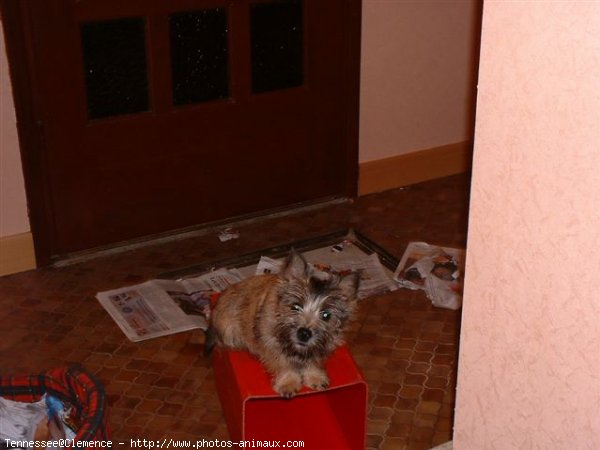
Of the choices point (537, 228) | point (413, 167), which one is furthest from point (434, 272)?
point (537, 228)

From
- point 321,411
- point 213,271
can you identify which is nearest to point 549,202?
point 321,411

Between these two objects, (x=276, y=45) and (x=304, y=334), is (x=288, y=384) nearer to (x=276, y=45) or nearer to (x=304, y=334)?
(x=304, y=334)

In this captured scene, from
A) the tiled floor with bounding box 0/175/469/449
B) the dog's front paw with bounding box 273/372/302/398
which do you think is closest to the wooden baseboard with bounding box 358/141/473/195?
the tiled floor with bounding box 0/175/469/449

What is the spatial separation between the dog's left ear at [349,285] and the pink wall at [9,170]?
165 centimetres

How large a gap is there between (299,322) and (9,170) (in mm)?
1638

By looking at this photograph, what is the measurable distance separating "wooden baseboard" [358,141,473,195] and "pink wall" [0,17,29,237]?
1.58 metres

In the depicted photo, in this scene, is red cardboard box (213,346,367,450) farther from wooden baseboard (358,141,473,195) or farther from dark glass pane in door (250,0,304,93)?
wooden baseboard (358,141,473,195)

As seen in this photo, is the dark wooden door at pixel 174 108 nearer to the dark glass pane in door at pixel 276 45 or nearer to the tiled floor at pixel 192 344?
the dark glass pane in door at pixel 276 45

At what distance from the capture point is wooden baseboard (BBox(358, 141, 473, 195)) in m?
4.14

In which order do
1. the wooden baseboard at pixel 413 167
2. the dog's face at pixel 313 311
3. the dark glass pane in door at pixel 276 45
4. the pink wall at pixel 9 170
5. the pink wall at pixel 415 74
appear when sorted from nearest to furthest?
the dog's face at pixel 313 311 → the pink wall at pixel 9 170 → the dark glass pane in door at pixel 276 45 → the pink wall at pixel 415 74 → the wooden baseboard at pixel 413 167

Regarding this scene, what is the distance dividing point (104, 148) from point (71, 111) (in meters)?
0.20

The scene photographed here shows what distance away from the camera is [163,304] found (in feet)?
10.5

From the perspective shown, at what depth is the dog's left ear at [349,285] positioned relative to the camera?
2207 millimetres

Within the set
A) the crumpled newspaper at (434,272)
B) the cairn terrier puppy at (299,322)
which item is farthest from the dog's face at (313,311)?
the crumpled newspaper at (434,272)
